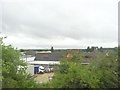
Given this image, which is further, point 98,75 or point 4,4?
point 98,75

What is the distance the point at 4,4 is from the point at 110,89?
10.9 ft

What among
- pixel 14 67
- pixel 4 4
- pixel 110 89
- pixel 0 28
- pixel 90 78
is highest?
pixel 4 4

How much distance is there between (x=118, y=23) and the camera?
3818mm

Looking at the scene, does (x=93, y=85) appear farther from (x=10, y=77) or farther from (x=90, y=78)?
(x=10, y=77)

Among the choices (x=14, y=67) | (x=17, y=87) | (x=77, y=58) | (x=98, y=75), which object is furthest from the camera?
(x=77, y=58)

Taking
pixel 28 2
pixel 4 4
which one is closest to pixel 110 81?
pixel 28 2

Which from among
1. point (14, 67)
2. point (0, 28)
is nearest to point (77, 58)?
point (14, 67)

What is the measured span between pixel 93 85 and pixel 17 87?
1.73 metres

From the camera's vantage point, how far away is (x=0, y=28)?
12.4 feet

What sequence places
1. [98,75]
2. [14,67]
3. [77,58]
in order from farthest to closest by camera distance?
1. [77,58]
2. [98,75]
3. [14,67]

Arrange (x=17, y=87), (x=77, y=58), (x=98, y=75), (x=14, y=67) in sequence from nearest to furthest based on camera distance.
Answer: (x=17, y=87) < (x=14, y=67) < (x=98, y=75) < (x=77, y=58)

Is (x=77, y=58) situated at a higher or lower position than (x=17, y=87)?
higher

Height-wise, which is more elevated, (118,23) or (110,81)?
(118,23)

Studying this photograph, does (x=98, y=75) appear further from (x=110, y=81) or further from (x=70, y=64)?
(x=70, y=64)
